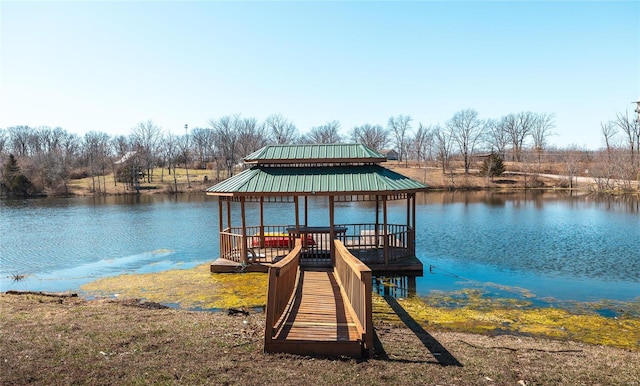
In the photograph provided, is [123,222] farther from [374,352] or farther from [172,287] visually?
[374,352]

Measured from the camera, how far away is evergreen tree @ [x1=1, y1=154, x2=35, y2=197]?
51969 millimetres

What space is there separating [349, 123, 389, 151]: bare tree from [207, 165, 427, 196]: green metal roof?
246 feet

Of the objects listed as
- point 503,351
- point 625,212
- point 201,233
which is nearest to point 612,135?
point 625,212

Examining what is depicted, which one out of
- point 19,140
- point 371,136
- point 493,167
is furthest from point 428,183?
point 19,140

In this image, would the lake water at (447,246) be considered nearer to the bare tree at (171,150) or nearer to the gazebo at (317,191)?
the gazebo at (317,191)

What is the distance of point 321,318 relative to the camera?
302 inches

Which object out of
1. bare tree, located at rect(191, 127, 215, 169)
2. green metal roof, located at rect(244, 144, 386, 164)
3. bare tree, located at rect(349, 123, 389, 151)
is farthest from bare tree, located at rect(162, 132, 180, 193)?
green metal roof, located at rect(244, 144, 386, 164)

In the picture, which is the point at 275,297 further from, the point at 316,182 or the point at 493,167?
the point at 493,167

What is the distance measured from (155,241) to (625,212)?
101ft

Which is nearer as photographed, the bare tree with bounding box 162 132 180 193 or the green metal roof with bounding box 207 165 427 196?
the green metal roof with bounding box 207 165 427 196

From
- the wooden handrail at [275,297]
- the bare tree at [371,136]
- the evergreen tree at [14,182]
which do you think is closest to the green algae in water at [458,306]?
the wooden handrail at [275,297]

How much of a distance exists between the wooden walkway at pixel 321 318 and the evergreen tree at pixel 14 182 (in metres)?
55.8

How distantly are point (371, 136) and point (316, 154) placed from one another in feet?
269

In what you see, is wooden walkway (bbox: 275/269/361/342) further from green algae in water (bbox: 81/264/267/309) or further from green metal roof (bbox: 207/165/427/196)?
green metal roof (bbox: 207/165/427/196)
